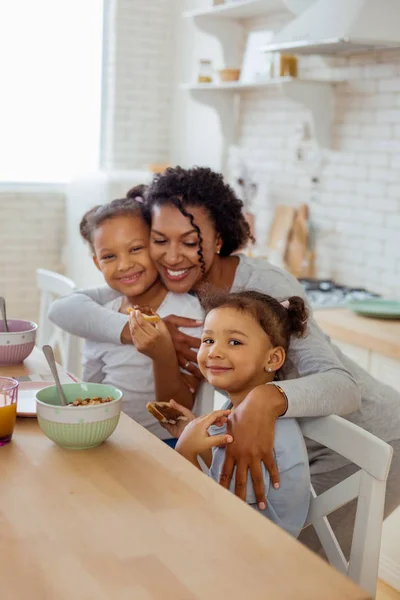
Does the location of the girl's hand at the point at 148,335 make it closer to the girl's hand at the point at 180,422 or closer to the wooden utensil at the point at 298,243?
the girl's hand at the point at 180,422

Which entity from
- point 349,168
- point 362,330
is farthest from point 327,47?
point 362,330

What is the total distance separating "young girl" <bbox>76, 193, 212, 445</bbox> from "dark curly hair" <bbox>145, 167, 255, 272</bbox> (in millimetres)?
86

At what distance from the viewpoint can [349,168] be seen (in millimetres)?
3713

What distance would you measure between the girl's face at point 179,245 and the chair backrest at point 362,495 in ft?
2.18

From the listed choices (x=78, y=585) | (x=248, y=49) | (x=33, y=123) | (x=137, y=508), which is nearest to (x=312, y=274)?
(x=248, y=49)

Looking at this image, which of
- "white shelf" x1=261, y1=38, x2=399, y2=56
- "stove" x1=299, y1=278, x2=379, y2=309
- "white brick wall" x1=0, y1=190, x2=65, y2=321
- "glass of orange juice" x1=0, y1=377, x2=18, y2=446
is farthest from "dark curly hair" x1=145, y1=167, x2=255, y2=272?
"white brick wall" x1=0, y1=190, x2=65, y2=321

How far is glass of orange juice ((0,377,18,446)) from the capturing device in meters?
1.55

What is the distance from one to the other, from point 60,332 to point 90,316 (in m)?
0.64

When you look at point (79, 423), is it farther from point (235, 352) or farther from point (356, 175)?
point (356, 175)

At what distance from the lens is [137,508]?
51.3 inches

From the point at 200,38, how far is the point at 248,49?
0.53 m

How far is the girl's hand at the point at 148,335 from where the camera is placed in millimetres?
1974

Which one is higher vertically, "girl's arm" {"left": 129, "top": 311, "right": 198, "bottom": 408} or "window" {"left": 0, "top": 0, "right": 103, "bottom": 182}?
"window" {"left": 0, "top": 0, "right": 103, "bottom": 182}

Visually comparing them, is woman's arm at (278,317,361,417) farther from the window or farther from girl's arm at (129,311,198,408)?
the window
